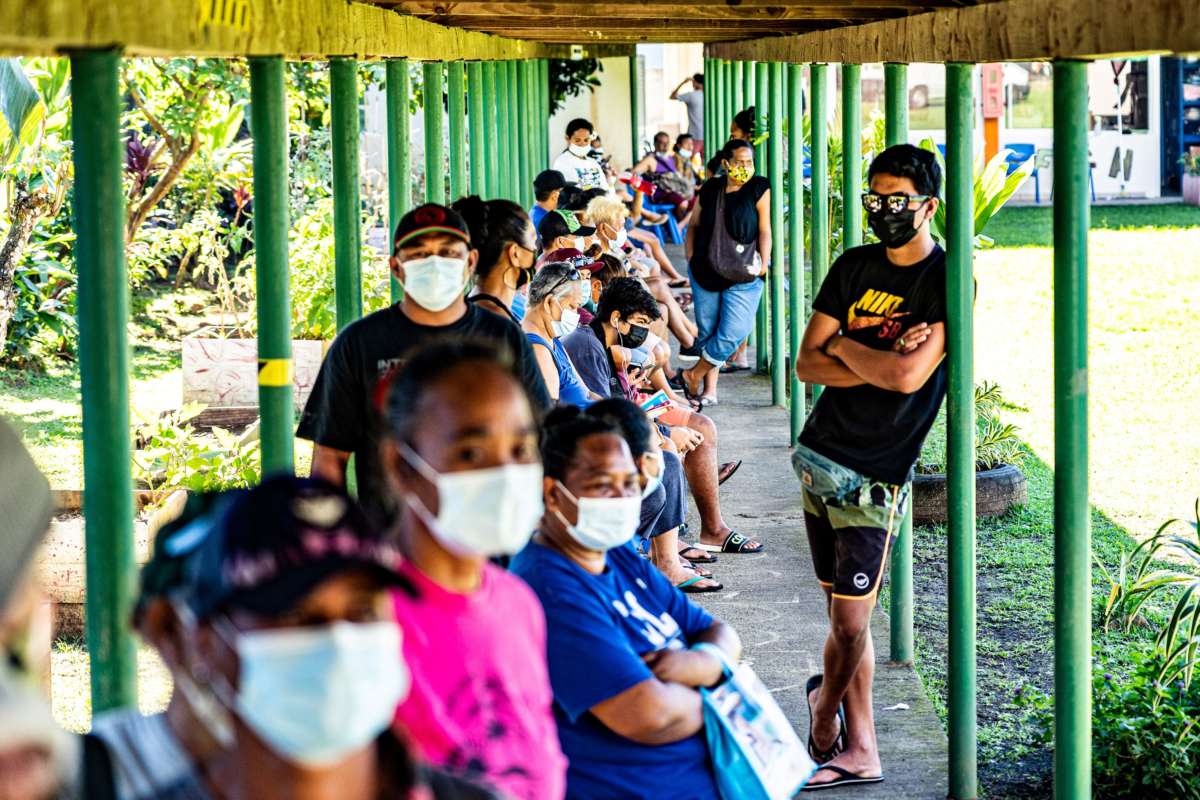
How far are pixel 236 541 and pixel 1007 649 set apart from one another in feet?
19.3

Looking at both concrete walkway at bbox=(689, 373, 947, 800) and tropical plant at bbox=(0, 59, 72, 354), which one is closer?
concrete walkway at bbox=(689, 373, 947, 800)

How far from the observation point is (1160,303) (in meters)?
17.2

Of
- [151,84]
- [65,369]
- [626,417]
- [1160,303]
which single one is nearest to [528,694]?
[626,417]

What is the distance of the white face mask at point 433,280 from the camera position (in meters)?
4.62

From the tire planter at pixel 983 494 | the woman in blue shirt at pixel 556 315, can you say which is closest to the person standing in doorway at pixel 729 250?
the tire planter at pixel 983 494

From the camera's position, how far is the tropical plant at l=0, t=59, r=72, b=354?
7641 mm

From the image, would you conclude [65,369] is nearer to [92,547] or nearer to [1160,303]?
[1160,303]

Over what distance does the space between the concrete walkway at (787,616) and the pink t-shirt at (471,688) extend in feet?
9.58

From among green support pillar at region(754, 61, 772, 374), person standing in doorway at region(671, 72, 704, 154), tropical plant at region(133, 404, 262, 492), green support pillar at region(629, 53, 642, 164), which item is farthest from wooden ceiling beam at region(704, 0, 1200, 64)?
person standing in doorway at region(671, 72, 704, 154)

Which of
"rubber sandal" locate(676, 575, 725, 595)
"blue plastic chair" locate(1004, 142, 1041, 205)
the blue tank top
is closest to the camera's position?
the blue tank top

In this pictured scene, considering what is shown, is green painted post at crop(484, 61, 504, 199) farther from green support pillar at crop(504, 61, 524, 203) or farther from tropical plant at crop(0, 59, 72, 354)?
tropical plant at crop(0, 59, 72, 354)

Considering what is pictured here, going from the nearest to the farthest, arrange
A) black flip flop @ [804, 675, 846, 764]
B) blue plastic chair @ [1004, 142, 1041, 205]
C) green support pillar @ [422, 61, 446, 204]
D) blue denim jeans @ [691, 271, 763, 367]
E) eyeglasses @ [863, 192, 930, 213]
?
eyeglasses @ [863, 192, 930, 213], black flip flop @ [804, 675, 846, 764], green support pillar @ [422, 61, 446, 204], blue denim jeans @ [691, 271, 763, 367], blue plastic chair @ [1004, 142, 1041, 205]

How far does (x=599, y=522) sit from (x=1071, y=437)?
1.58 metres

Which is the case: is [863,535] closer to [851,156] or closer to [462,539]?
[462,539]
